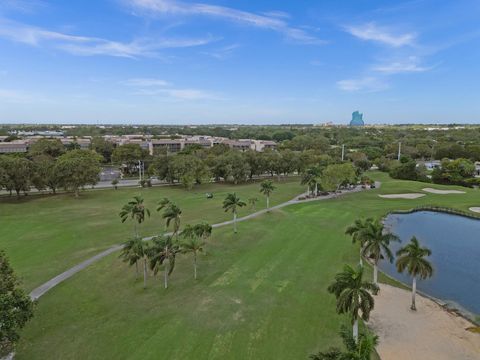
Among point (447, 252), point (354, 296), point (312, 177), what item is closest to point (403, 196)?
point (312, 177)

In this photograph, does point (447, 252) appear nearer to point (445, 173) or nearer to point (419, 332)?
point (419, 332)

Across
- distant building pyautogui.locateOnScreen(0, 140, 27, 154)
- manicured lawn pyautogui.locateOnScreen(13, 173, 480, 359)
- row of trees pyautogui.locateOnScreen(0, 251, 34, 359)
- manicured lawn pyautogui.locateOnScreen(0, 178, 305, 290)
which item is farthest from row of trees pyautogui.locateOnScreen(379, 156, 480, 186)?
distant building pyautogui.locateOnScreen(0, 140, 27, 154)

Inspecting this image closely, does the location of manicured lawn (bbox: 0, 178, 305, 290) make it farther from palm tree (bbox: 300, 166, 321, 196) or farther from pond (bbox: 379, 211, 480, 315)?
pond (bbox: 379, 211, 480, 315)

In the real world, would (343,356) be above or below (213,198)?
above

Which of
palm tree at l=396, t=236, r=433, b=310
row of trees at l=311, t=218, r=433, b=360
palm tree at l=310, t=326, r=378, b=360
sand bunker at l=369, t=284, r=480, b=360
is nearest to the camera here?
palm tree at l=310, t=326, r=378, b=360

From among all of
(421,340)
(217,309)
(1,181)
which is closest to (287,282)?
(217,309)

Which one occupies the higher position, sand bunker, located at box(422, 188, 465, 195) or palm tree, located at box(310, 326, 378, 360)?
palm tree, located at box(310, 326, 378, 360)

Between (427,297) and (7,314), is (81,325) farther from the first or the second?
(427,297)
